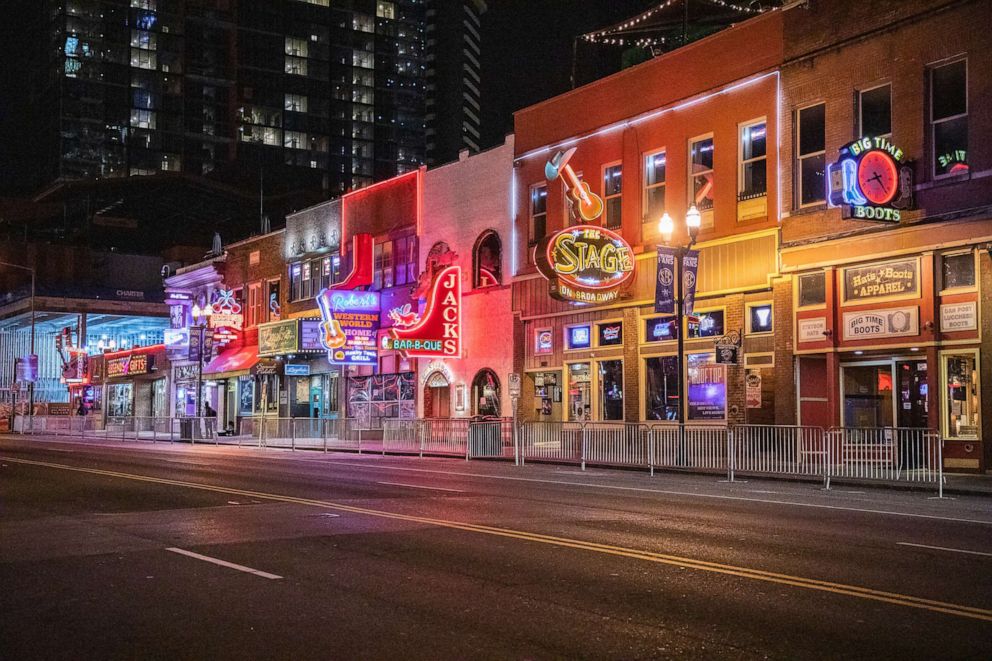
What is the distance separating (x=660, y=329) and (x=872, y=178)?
8.02m

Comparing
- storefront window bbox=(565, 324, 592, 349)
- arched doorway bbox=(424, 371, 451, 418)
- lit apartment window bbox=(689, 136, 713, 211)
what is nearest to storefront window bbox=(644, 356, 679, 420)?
storefront window bbox=(565, 324, 592, 349)

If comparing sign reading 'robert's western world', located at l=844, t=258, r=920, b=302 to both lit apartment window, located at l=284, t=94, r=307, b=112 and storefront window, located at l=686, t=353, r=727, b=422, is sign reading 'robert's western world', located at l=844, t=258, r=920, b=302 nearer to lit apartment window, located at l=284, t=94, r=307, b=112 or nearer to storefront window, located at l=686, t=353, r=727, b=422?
storefront window, located at l=686, t=353, r=727, b=422

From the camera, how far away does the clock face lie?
72.0 ft

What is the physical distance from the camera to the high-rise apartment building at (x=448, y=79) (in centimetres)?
16062

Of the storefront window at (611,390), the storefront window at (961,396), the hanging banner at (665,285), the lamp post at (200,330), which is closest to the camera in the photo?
the storefront window at (961,396)

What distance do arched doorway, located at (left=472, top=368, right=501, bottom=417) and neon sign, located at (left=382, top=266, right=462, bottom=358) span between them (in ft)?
4.42

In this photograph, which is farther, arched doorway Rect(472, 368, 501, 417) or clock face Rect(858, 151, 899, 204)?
arched doorway Rect(472, 368, 501, 417)

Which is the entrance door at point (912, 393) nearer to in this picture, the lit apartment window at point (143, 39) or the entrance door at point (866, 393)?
the entrance door at point (866, 393)

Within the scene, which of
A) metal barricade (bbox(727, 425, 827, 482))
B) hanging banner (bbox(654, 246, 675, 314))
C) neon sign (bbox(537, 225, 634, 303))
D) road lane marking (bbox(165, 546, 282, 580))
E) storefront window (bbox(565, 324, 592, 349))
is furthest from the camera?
storefront window (bbox(565, 324, 592, 349))

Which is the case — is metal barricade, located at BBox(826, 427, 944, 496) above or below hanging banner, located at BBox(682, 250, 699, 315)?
below

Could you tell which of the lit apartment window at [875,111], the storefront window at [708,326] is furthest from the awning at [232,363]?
the lit apartment window at [875,111]

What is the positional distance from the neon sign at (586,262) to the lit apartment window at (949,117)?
906 cm

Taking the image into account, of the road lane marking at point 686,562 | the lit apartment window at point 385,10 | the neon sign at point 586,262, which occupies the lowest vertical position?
the road lane marking at point 686,562

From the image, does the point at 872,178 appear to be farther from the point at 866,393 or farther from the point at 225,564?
the point at 225,564
